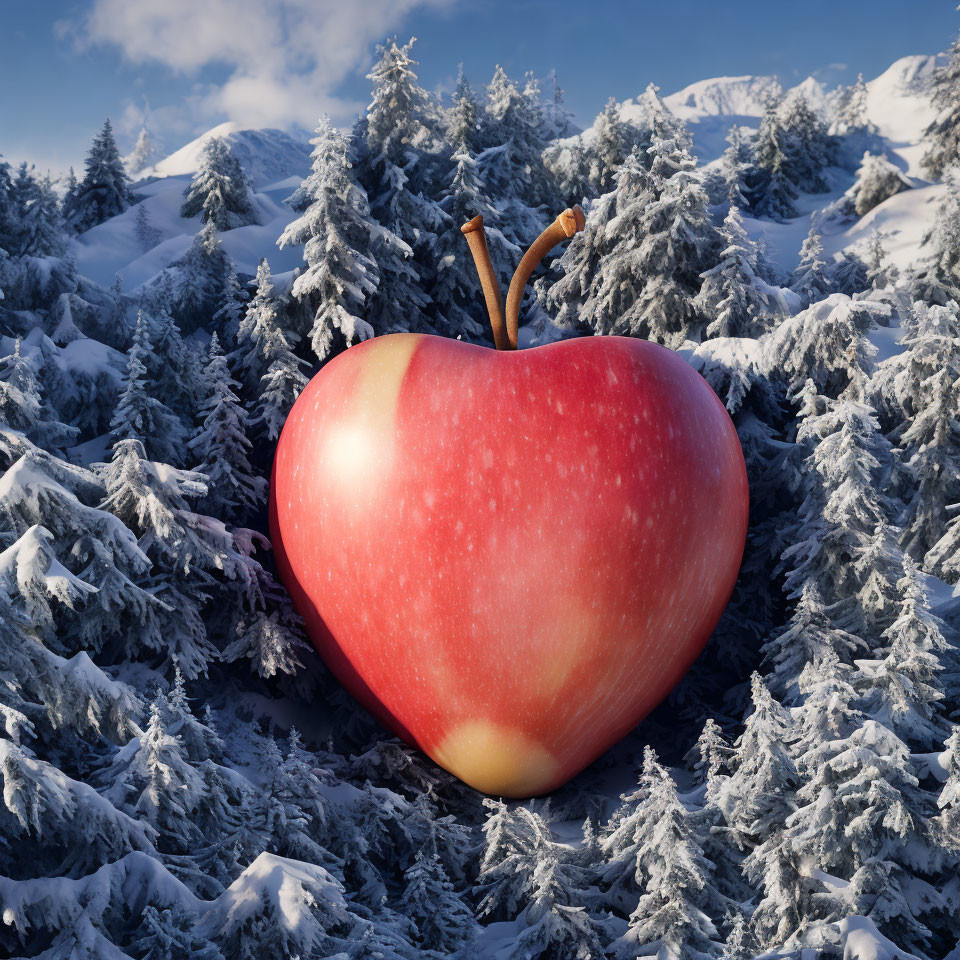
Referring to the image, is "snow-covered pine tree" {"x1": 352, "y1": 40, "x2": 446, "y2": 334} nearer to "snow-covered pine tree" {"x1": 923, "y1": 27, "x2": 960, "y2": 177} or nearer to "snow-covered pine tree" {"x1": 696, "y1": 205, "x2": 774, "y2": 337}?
"snow-covered pine tree" {"x1": 696, "y1": 205, "x2": 774, "y2": 337}

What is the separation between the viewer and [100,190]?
49.4 feet

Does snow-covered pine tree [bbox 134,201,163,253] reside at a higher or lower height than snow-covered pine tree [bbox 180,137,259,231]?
lower

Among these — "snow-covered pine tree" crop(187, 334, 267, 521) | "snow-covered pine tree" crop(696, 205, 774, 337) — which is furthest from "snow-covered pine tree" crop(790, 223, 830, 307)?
"snow-covered pine tree" crop(187, 334, 267, 521)

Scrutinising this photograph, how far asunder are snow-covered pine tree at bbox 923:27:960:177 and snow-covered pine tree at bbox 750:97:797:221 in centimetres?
428

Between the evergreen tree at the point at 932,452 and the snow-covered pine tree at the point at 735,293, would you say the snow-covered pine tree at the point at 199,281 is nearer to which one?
the snow-covered pine tree at the point at 735,293

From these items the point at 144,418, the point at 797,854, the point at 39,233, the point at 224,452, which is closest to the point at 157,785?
the point at 224,452

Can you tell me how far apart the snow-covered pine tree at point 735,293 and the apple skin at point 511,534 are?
2675 mm

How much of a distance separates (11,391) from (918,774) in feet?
22.8

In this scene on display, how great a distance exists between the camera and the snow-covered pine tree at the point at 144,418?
7.23m

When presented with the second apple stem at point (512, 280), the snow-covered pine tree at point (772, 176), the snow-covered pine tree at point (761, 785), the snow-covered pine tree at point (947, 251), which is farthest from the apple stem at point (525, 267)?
the snow-covered pine tree at point (772, 176)

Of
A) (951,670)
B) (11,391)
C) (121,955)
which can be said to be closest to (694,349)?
(951,670)

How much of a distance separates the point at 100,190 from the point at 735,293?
39.9 ft

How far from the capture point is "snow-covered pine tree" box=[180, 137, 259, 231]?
1213 centimetres

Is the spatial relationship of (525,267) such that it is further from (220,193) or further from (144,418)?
(220,193)
